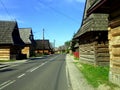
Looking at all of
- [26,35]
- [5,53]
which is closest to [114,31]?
[5,53]

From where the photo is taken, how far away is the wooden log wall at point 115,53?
41.3ft

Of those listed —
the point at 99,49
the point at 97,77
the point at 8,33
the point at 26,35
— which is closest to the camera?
the point at 97,77

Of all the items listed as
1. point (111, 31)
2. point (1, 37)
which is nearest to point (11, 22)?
point (1, 37)

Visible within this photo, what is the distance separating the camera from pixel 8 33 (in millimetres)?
53000

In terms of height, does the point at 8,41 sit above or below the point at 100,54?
above

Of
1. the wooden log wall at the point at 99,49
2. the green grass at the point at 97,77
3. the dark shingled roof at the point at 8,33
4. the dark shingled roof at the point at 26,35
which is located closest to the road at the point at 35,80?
the green grass at the point at 97,77

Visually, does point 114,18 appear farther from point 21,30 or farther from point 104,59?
point 21,30

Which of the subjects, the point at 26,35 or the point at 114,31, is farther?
the point at 26,35

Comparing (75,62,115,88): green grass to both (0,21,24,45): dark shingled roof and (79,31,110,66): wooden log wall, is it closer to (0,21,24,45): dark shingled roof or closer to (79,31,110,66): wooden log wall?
(79,31,110,66): wooden log wall

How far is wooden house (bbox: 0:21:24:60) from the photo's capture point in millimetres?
50969

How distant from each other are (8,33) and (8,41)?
263 centimetres

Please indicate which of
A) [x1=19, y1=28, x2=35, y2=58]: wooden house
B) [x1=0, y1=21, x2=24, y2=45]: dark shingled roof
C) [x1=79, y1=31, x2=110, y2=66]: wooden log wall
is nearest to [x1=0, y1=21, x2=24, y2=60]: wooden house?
[x1=0, y1=21, x2=24, y2=45]: dark shingled roof

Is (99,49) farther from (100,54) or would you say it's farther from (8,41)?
(8,41)

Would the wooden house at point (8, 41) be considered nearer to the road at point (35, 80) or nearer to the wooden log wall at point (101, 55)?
the road at point (35, 80)
